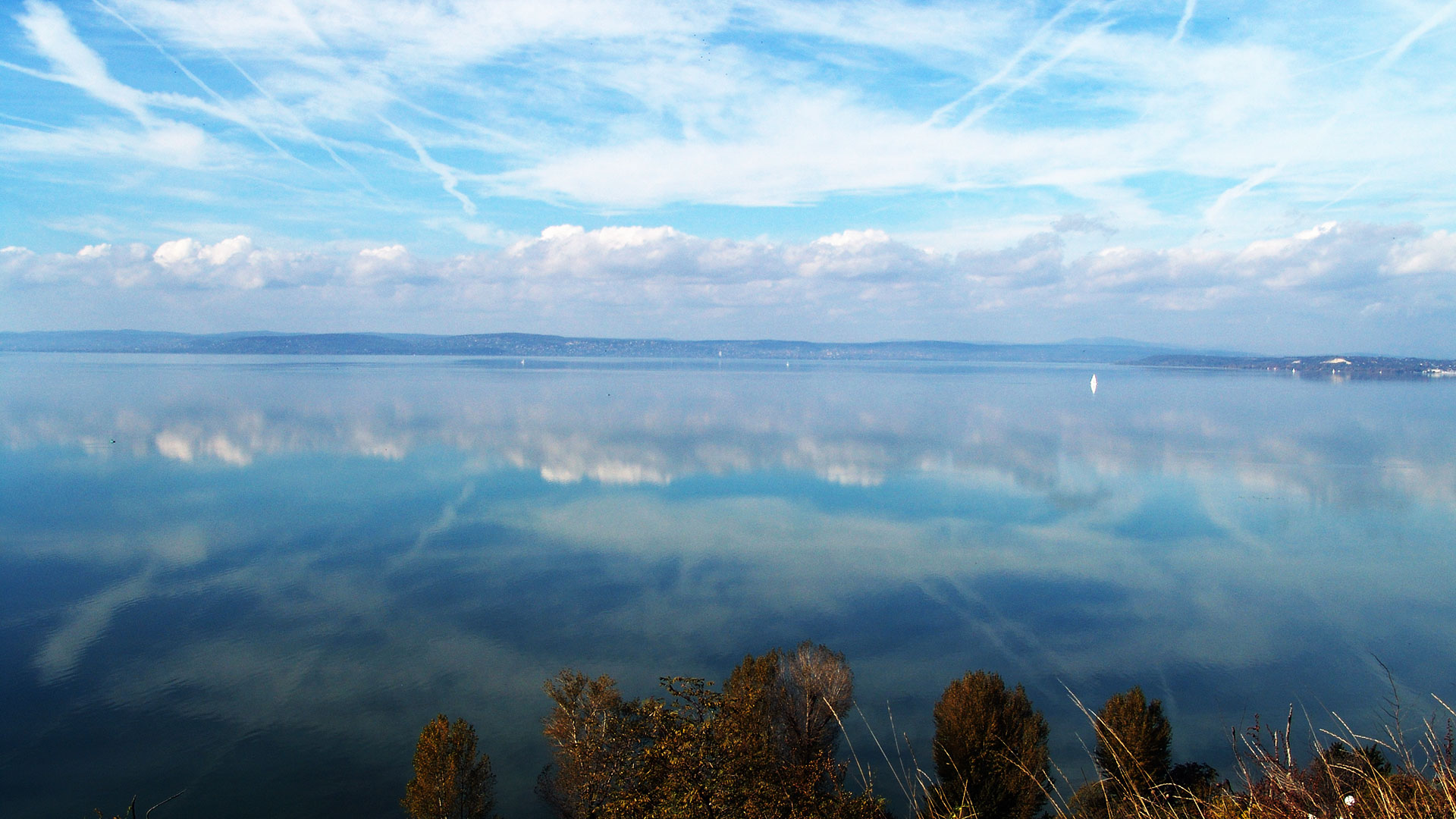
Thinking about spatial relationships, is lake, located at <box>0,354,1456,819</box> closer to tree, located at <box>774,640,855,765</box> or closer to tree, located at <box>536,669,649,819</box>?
tree, located at <box>774,640,855,765</box>

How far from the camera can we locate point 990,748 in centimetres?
1742

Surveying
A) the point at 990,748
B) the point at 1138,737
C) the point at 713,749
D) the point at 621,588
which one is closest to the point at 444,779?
the point at 713,749

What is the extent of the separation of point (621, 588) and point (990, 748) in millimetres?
17503

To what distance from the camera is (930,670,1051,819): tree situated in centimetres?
1731

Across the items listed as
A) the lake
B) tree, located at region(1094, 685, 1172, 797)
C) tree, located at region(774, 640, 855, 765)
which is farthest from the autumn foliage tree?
tree, located at region(1094, 685, 1172, 797)

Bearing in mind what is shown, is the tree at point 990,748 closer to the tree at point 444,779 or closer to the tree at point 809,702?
the tree at point 809,702

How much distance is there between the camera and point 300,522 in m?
41.8

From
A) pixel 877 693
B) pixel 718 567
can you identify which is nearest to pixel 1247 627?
pixel 877 693

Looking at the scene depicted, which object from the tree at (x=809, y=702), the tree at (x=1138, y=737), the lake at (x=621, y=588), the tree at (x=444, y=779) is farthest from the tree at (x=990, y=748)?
the tree at (x=444, y=779)

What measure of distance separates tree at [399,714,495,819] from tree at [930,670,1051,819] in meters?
→ 9.42

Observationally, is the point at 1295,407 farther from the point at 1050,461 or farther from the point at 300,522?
the point at 300,522

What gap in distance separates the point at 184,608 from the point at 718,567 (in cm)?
1943

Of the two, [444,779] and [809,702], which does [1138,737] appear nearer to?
[809,702]

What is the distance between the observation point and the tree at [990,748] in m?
17.3
